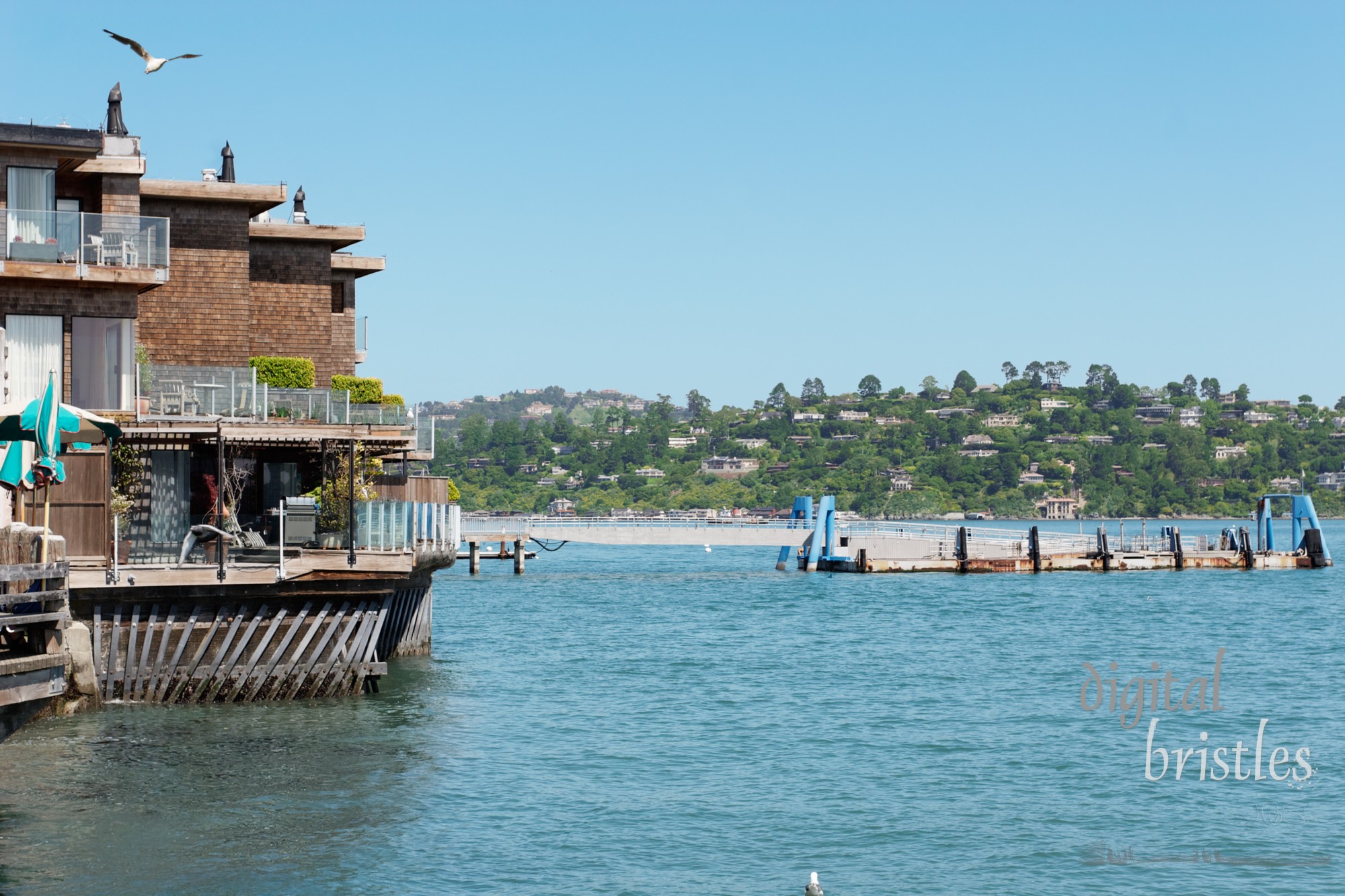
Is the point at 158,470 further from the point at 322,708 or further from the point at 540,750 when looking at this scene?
the point at 540,750

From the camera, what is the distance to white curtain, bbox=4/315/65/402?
1348 inches

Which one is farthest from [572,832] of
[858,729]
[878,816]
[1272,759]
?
[1272,759]

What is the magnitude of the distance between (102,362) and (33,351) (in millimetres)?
1409

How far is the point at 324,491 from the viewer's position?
128 feet

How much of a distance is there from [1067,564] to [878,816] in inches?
2670

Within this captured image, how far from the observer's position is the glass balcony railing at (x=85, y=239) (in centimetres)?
3412

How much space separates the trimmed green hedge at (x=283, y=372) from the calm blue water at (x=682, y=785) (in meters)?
8.22

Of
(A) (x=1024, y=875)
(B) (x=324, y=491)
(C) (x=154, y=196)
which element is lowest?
(A) (x=1024, y=875)

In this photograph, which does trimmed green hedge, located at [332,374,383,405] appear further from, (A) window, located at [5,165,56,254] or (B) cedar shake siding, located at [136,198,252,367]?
(A) window, located at [5,165,56,254]

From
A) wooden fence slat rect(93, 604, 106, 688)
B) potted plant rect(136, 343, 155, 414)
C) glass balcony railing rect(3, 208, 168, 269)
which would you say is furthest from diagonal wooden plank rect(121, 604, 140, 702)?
glass balcony railing rect(3, 208, 168, 269)

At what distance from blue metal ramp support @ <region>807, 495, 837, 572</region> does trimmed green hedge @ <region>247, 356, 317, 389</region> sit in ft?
166

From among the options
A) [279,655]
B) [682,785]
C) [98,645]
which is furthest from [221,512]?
[682,785]

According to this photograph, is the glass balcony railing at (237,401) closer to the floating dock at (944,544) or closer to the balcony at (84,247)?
the balcony at (84,247)

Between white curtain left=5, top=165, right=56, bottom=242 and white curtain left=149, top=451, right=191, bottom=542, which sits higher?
white curtain left=5, top=165, right=56, bottom=242
